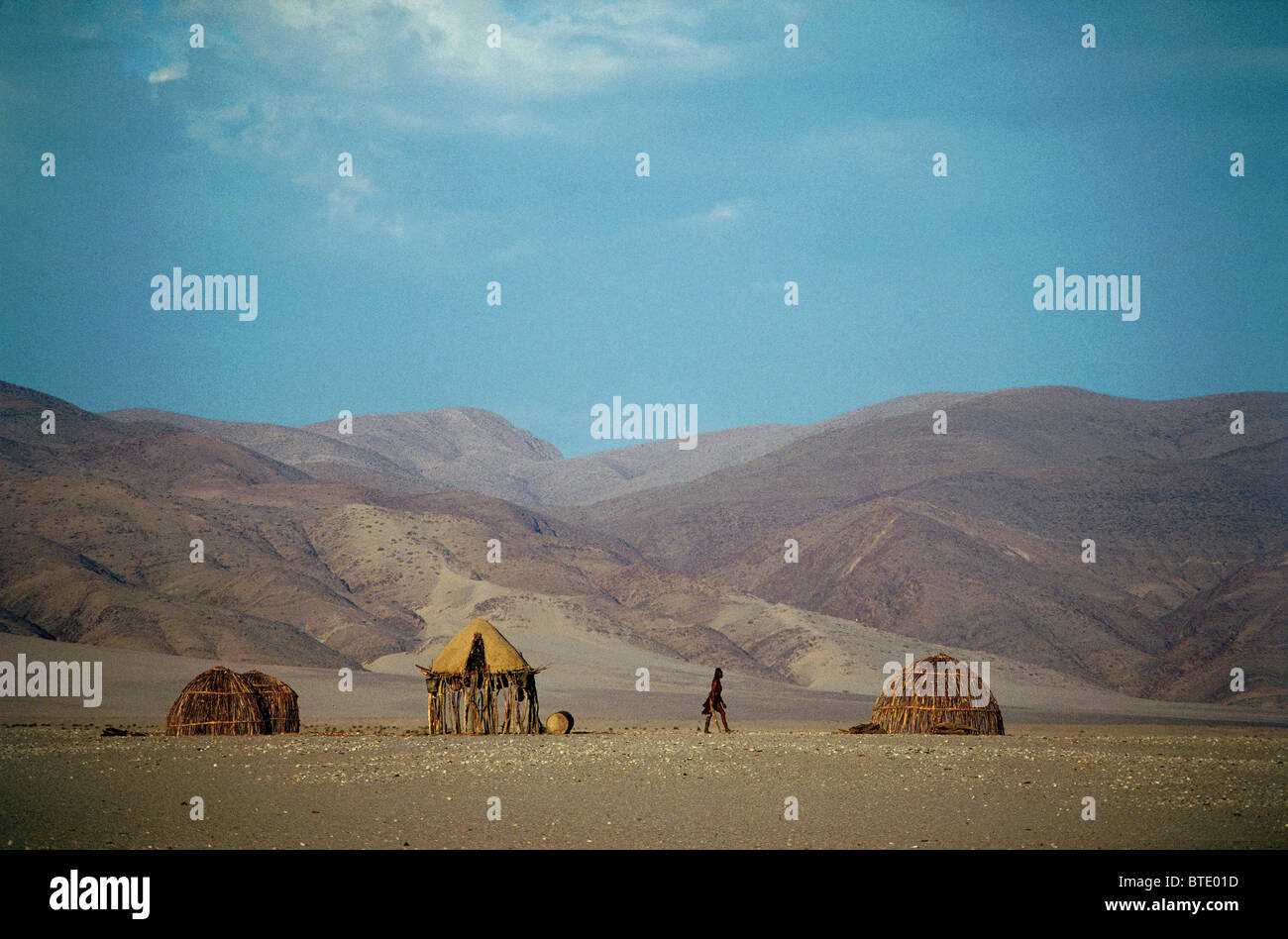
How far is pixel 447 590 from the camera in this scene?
83375 mm

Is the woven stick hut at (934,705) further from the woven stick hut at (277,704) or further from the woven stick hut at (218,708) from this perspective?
the woven stick hut at (218,708)

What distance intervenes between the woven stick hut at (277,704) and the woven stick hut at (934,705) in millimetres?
15641

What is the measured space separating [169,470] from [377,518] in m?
30.2

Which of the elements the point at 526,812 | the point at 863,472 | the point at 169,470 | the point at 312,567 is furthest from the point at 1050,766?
the point at 863,472

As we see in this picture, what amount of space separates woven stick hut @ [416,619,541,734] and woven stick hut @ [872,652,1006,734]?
31.8ft

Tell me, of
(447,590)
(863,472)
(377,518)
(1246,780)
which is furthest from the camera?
(863,472)

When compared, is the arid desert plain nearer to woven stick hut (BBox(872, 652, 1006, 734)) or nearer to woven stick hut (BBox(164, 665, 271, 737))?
woven stick hut (BBox(164, 665, 271, 737))

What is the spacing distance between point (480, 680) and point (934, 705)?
12.3 metres

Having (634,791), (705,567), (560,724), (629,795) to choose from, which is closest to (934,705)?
(560,724)

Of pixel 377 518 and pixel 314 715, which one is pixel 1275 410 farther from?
pixel 314 715

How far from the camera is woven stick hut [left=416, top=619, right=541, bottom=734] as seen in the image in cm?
3159

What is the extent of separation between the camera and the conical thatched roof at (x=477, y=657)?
31500mm

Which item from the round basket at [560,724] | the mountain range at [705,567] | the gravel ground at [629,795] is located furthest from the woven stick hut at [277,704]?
the mountain range at [705,567]

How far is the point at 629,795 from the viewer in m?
18.3
